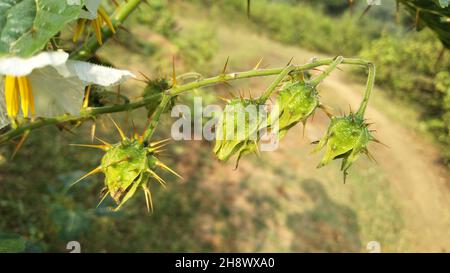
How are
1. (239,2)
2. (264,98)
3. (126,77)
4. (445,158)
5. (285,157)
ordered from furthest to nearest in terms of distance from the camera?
(239,2)
(285,157)
(445,158)
(264,98)
(126,77)

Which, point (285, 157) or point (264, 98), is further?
point (285, 157)

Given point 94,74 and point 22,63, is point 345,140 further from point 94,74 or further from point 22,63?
point 22,63

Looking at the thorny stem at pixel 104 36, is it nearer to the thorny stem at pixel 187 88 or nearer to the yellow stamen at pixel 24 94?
the thorny stem at pixel 187 88

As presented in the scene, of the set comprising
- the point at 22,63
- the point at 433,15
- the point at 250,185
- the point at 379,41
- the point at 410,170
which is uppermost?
the point at 379,41

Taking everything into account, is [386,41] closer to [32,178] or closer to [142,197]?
[142,197]

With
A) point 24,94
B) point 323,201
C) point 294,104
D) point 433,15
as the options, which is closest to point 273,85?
point 294,104

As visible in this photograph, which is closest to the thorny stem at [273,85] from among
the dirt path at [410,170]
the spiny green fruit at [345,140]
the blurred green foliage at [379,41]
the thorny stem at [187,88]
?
the thorny stem at [187,88]
